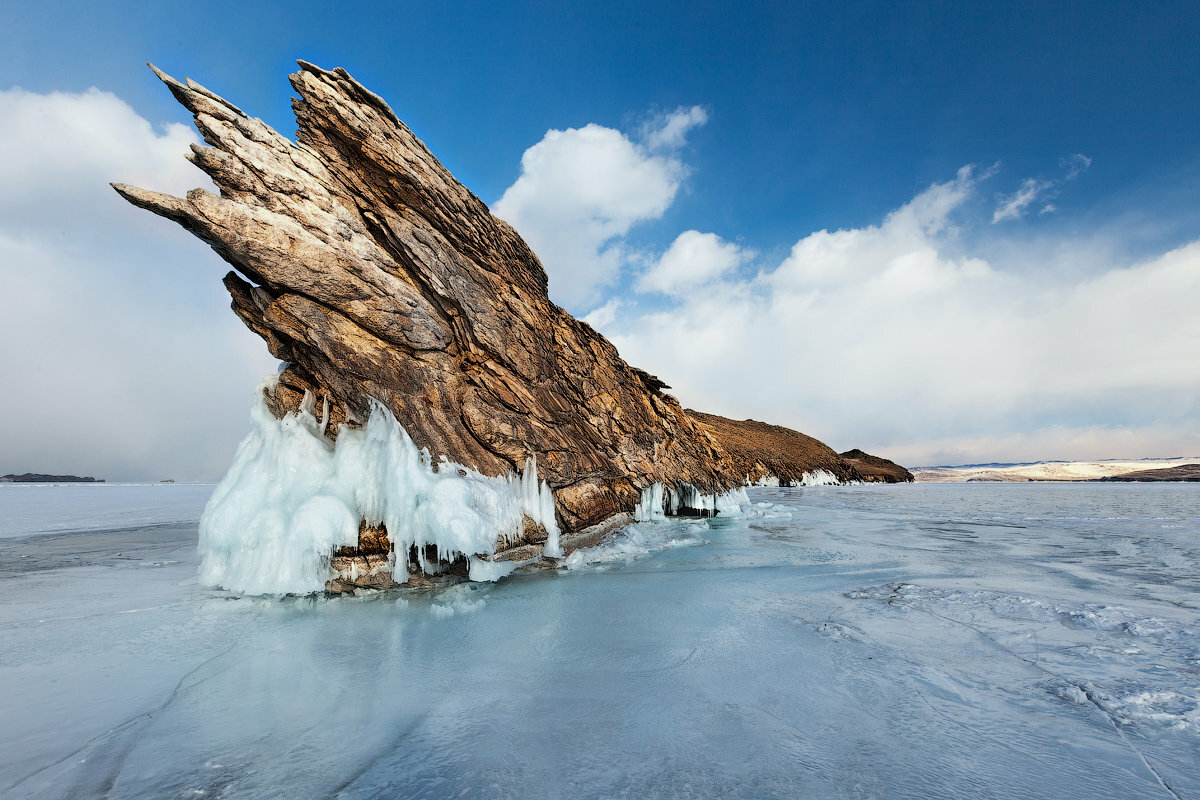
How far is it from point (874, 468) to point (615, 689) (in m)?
126

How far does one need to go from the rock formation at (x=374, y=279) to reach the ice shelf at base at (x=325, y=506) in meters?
0.39

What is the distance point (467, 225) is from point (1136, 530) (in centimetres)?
2294

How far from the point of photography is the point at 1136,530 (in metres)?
15.6

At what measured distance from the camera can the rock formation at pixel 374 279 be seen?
24.3 ft

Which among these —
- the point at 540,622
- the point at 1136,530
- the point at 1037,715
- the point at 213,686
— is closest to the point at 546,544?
the point at 540,622

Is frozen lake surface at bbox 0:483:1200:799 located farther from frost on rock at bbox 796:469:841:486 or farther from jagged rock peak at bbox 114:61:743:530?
frost on rock at bbox 796:469:841:486

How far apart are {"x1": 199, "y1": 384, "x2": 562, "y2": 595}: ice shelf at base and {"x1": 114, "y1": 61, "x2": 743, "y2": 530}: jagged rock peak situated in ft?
1.48

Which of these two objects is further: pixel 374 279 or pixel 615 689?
pixel 374 279

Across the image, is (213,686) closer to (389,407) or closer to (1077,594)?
(389,407)

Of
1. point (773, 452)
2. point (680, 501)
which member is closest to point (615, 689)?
point (680, 501)

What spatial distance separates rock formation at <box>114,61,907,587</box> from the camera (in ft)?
24.3

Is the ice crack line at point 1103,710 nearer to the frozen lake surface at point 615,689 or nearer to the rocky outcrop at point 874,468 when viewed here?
the frozen lake surface at point 615,689

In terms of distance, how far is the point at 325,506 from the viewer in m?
7.52

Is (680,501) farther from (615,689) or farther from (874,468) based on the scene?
(874,468)
